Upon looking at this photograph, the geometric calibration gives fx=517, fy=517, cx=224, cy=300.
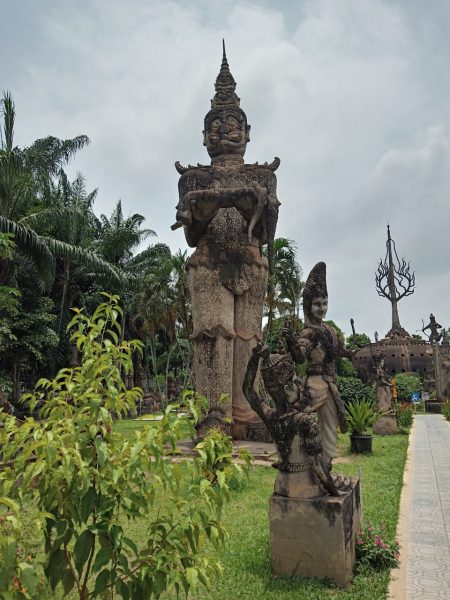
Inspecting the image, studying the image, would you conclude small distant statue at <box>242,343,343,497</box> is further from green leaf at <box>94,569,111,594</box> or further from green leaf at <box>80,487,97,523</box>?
green leaf at <box>94,569,111,594</box>

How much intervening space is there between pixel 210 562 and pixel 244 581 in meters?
2.02

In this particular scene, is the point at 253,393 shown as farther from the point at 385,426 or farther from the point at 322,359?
the point at 385,426

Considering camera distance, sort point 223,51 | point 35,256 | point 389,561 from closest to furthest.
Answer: point 389,561 → point 223,51 → point 35,256

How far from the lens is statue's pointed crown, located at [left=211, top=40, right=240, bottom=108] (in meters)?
10.2

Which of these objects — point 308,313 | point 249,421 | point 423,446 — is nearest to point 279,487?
point 308,313

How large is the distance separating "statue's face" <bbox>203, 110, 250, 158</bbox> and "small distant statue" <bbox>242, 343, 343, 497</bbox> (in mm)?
6831

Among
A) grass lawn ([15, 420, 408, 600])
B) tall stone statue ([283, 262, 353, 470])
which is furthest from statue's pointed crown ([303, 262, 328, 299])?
grass lawn ([15, 420, 408, 600])

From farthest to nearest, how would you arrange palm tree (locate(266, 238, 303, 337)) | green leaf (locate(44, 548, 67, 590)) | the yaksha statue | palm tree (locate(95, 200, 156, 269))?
palm tree (locate(95, 200, 156, 269)), palm tree (locate(266, 238, 303, 337)), the yaksha statue, green leaf (locate(44, 548, 67, 590))

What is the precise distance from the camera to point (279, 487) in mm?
3889

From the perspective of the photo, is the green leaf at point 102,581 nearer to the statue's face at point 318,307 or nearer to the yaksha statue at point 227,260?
the statue's face at point 318,307

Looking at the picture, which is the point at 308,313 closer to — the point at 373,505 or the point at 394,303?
the point at 373,505

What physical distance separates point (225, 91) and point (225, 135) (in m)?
1.12

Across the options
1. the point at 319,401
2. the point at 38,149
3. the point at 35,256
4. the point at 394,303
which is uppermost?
the point at 38,149

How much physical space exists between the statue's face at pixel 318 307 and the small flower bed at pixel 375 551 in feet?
6.08
